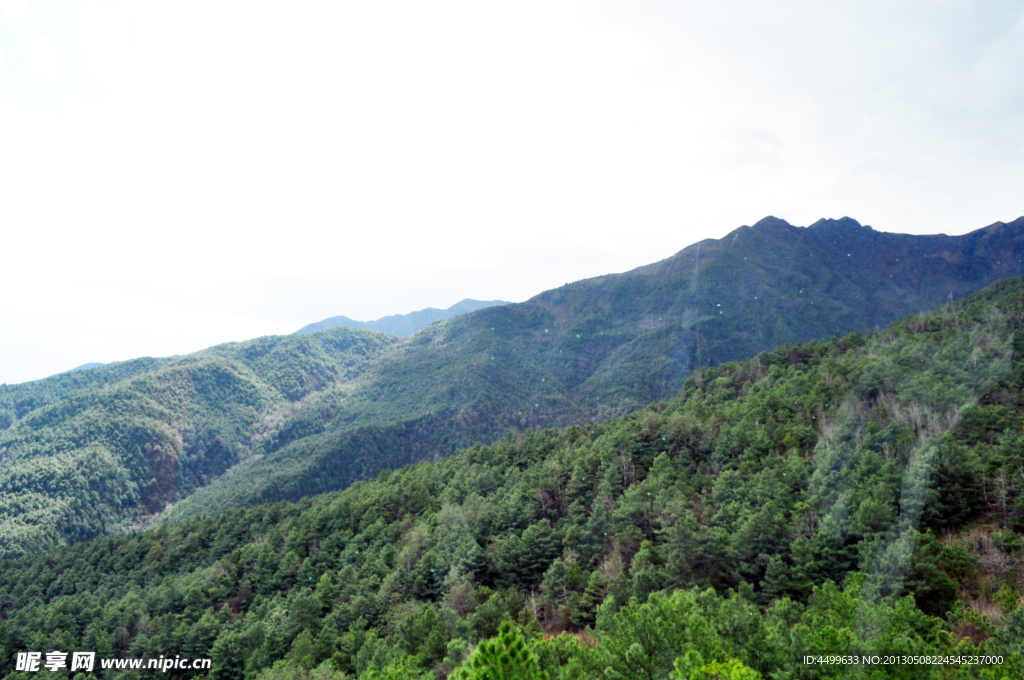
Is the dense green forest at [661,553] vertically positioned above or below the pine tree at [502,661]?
below

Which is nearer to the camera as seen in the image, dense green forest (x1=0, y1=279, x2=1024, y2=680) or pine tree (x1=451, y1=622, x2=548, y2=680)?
pine tree (x1=451, y1=622, x2=548, y2=680)

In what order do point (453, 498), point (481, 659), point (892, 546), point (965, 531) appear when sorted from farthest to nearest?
point (453, 498), point (965, 531), point (892, 546), point (481, 659)

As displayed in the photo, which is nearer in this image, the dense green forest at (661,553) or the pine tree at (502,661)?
the pine tree at (502,661)

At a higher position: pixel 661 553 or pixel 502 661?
pixel 502 661

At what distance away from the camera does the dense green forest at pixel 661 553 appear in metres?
18.5

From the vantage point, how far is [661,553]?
34281 millimetres

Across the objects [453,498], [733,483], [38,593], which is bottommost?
[38,593]

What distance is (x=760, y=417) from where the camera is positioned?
50.3 m

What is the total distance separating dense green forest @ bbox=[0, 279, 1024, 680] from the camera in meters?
18.5

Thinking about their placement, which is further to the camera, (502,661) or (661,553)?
(661,553)

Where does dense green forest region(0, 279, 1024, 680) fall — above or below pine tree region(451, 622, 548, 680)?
below

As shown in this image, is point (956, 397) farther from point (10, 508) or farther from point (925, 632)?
point (10, 508)

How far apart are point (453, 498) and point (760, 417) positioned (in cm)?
3552

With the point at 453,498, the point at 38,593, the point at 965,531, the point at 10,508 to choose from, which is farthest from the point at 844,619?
the point at 10,508
